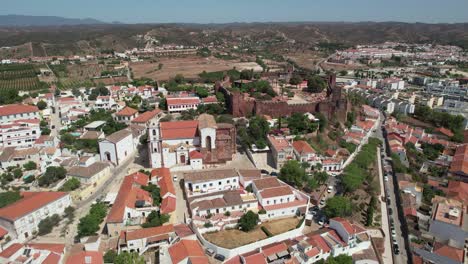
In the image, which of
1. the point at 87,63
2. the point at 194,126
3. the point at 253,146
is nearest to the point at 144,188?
the point at 194,126

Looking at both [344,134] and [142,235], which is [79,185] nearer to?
[142,235]

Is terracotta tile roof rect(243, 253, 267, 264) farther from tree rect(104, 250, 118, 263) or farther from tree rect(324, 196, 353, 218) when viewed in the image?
tree rect(104, 250, 118, 263)

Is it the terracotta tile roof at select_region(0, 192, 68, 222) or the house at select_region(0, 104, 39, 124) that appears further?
the house at select_region(0, 104, 39, 124)

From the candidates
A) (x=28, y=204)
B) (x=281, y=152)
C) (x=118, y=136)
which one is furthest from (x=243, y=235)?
(x=118, y=136)

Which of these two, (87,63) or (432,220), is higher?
(87,63)

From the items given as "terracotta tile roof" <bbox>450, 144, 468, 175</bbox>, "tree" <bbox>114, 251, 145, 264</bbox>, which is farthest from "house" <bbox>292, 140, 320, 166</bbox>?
"tree" <bbox>114, 251, 145, 264</bbox>

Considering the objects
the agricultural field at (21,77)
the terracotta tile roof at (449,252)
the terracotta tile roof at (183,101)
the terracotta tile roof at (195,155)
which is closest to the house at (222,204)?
the terracotta tile roof at (195,155)
